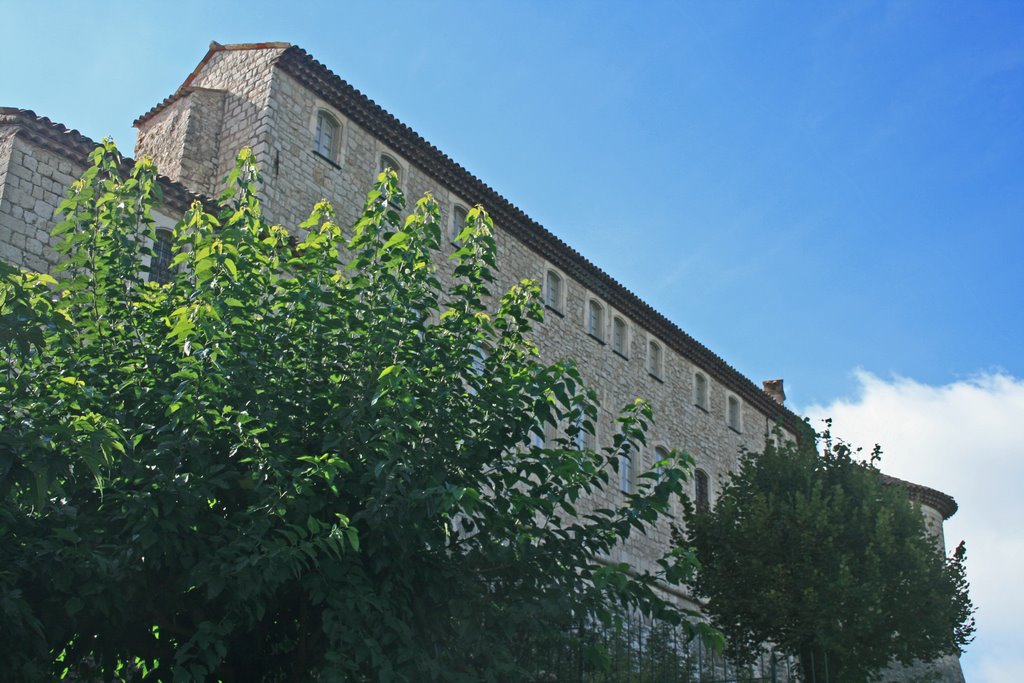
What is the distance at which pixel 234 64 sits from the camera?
19.7m

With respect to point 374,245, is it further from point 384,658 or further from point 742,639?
point 742,639

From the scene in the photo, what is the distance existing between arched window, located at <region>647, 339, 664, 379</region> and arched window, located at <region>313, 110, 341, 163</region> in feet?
36.3

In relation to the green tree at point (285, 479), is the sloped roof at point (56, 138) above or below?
above

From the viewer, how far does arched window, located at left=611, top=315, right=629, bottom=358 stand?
26.6 metres

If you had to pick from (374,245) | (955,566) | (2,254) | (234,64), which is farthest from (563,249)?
(374,245)

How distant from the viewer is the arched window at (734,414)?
104 feet

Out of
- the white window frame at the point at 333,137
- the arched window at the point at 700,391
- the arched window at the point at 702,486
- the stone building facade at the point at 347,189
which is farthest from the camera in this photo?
the arched window at the point at 700,391

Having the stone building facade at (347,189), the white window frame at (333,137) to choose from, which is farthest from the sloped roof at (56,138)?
the white window frame at (333,137)

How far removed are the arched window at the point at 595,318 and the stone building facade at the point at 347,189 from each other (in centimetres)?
5

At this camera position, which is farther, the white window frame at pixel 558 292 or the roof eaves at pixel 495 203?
the white window frame at pixel 558 292

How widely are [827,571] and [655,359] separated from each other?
41.2 ft

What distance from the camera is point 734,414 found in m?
32.3

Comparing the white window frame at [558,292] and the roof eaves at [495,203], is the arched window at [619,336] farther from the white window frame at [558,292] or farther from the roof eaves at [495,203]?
the white window frame at [558,292]

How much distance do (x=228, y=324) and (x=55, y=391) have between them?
126cm
